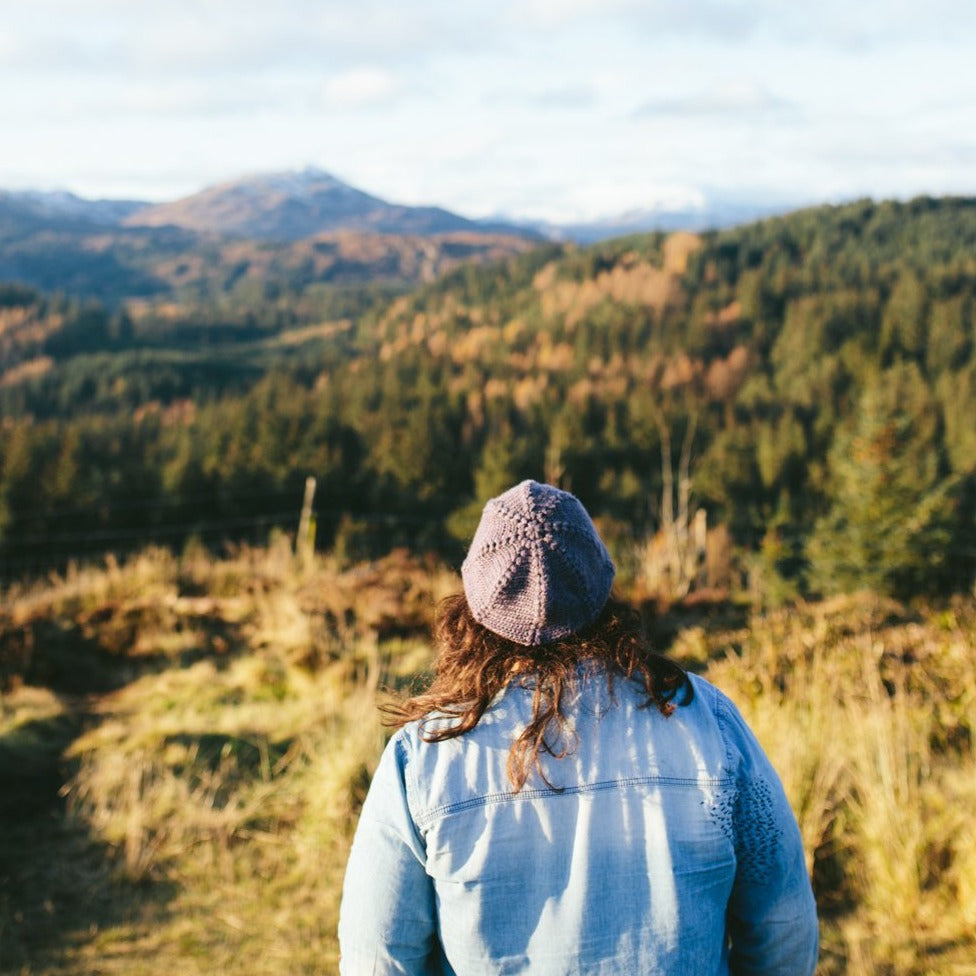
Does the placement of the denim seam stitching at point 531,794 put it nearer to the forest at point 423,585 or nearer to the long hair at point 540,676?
the long hair at point 540,676

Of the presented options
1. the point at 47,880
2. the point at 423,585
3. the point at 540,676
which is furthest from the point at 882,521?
the point at 540,676

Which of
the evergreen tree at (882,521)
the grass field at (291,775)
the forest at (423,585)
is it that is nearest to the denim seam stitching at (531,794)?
the forest at (423,585)

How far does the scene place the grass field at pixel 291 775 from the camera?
3.09 meters

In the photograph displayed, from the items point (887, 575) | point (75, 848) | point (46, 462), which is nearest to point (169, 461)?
point (46, 462)

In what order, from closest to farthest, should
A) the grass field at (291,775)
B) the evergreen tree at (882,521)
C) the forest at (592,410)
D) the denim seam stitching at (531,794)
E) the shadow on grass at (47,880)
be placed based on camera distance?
1. the denim seam stitching at (531,794)
2. the grass field at (291,775)
3. the shadow on grass at (47,880)
4. the evergreen tree at (882,521)
5. the forest at (592,410)

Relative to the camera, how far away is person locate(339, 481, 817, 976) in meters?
1.31

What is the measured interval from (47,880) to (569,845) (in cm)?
329

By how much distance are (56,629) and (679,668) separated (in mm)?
6290

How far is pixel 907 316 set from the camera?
227 ft

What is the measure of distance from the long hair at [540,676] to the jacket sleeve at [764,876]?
0.50 feet

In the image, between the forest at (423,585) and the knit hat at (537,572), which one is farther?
the forest at (423,585)

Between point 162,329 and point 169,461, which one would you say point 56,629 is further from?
point 162,329

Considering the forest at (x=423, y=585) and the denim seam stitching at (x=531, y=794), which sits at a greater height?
the denim seam stitching at (x=531, y=794)

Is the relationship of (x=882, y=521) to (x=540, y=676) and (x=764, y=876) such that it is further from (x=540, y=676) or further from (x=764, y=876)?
(x=540, y=676)
